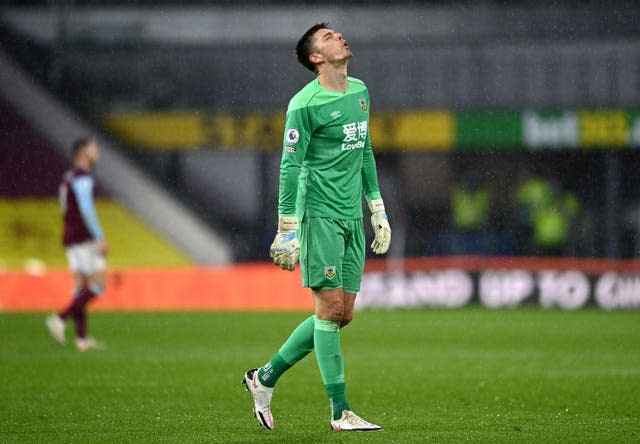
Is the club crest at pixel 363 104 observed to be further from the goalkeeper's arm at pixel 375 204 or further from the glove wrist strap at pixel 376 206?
the glove wrist strap at pixel 376 206

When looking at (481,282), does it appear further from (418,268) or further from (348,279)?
(348,279)

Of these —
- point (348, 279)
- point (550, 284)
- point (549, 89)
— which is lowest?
point (550, 284)

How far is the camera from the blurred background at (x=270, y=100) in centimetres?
2558

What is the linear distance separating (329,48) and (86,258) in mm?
6954

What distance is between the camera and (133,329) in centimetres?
1659

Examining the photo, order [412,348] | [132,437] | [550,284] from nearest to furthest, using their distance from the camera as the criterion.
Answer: [132,437] < [412,348] < [550,284]

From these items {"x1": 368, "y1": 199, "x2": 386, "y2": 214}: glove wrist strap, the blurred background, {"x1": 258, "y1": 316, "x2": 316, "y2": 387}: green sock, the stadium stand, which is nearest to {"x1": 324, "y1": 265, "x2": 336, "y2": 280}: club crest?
{"x1": 258, "y1": 316, "x2": 316, "y2": 387}: green sock

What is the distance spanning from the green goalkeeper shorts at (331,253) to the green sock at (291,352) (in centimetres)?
30

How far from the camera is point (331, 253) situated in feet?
24.6

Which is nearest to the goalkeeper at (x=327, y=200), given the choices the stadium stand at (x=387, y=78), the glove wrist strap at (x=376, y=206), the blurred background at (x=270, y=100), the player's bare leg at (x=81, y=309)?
the glove wrist strap at (x=376, y=206)

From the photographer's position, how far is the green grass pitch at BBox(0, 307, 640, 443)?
768cm

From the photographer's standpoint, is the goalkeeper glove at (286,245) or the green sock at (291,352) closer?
the goalkeeper glove at (286,245)

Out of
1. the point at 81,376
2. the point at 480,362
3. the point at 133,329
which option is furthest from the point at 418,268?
the point at 81,376

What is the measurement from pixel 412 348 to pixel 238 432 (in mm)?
6318
